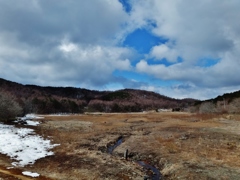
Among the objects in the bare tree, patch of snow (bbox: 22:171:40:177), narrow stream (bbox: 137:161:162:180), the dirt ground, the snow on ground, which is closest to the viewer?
patch of snow (bbox: 22:171:40:177)

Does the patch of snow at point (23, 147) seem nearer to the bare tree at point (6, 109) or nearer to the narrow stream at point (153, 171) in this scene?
the narrow stream at point (153, 171)

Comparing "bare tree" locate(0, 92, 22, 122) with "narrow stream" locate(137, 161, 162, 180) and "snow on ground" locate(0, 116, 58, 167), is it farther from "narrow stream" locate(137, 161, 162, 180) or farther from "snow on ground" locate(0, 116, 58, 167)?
"narrow stream" locate(137, 161, 162, 180)

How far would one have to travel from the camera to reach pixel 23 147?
2953 centimetres

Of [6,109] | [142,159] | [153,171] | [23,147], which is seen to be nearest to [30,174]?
[23,147]

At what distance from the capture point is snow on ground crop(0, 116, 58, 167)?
2538 cm

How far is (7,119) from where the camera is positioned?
5225 centimetres

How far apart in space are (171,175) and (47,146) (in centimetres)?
1766

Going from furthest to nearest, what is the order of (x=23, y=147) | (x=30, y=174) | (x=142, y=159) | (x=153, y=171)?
(x=23, y=147) → (x=142, y=159) → (x=153, y=171) → (x=30, y=174)

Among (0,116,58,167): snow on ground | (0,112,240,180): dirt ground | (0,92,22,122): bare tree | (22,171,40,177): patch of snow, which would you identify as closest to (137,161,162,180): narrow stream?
(0,112,240,180): dirt ground

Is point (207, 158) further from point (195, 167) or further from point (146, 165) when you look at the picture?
point (146, 165)

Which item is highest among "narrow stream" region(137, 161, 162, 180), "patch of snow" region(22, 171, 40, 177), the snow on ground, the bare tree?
the bare tree

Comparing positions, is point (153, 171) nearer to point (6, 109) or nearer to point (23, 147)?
point (23, 147)

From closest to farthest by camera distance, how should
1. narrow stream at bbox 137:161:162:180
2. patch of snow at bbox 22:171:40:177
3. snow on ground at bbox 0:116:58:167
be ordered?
patch of snow at bbox 22:171:40:177 < narrow stream at bbox 137:161:162:180 < snow on ground at bbox 0:116:58:167

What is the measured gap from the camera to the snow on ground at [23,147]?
25.4 meters
